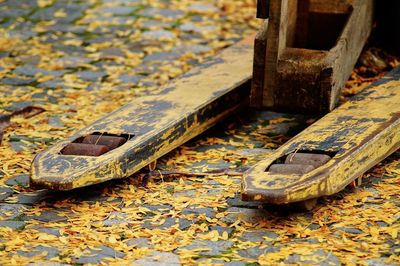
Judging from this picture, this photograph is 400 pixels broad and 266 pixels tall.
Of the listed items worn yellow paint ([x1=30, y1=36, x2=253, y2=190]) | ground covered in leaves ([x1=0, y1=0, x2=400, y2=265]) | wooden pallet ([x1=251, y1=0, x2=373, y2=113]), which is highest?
wooden pallet ([x1=251, y1=0, x2=373, y2=113])

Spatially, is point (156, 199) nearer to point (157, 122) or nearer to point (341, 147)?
point (157, 122)

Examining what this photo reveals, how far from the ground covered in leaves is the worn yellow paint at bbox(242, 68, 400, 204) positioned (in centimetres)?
17

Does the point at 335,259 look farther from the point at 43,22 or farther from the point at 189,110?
the point at 43,22

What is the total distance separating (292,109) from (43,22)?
366cm

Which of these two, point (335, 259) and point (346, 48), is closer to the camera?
point (335, 259)

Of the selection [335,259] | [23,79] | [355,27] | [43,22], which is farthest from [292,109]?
[43,22]

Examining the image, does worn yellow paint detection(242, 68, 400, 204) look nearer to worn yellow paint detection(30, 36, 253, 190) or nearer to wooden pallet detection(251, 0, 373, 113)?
wooden pallet detection(251, 0, 373, 113)

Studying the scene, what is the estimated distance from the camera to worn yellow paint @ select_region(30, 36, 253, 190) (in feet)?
15.4

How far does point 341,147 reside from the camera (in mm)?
4750

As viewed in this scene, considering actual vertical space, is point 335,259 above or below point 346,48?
below

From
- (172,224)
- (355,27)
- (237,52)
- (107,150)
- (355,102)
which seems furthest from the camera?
(237,52)

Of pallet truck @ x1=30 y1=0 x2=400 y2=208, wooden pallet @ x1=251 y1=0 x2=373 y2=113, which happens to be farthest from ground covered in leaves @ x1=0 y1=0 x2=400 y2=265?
wooden pallet @ x1=251 y1=0 x2=373 y2=113

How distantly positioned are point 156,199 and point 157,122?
61cm

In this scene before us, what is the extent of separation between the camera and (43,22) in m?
8.48
